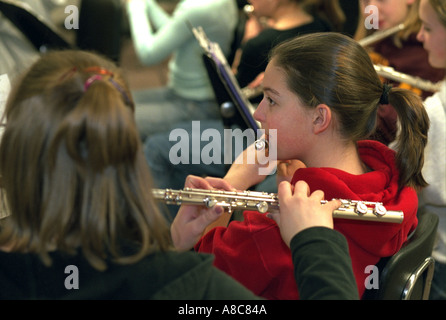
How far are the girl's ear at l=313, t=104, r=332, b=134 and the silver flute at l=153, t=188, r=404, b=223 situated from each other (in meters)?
0.18

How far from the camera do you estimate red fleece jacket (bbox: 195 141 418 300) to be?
947mm

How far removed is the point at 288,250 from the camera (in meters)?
0.95

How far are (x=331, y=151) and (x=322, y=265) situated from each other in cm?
35

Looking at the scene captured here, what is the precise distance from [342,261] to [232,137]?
0.97 metres

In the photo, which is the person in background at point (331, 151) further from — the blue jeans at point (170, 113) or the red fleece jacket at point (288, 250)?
the blue jeans at point (170, 113)

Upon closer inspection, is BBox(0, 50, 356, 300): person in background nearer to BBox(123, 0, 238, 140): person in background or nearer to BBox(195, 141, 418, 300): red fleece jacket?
BBox(195, 141, 418, 300): red fleece jacket

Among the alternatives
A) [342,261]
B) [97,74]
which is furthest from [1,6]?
[342,261]

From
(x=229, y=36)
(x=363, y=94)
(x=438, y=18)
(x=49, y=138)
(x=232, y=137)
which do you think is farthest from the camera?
(x=229, y=36)

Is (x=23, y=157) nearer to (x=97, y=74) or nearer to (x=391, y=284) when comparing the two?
(x=97, y=74)

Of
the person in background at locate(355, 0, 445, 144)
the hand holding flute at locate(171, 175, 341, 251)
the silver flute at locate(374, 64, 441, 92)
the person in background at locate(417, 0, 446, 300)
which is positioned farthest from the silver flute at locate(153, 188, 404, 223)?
the person in background at locate(355, 0, 445, 144)

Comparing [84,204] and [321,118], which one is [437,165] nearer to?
[321,118]

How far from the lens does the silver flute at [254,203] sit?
0.92 metres

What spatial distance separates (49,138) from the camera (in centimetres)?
71

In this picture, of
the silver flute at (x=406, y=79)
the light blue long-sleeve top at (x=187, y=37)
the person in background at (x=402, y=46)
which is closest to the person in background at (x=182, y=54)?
the light blue long-sleeve top at (x=187, y=37)
